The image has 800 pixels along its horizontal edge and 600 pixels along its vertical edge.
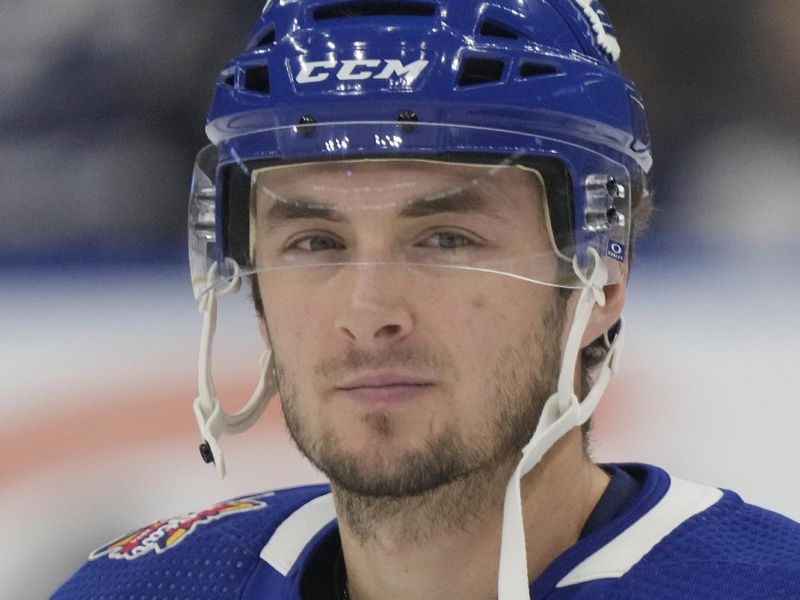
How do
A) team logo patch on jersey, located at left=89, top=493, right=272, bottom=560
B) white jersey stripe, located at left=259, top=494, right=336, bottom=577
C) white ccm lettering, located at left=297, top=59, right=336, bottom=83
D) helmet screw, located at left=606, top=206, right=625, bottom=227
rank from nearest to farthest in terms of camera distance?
white ccm lettering, located at left=297, top=59, right=336, bottom=83 → helmet screw, located at left=606, top=206, right=625, bottom=227 → white jersey stripe, located at left=259, top=494, right=336, bottom=577 → team logo patch on jersey, located at left=89, top=493, right=272, bottom=560

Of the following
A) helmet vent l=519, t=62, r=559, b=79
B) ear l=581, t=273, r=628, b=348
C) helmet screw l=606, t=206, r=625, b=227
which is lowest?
ear l=581, t=273, r=628, b=348

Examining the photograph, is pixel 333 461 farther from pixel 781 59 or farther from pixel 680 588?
pixel 781 59

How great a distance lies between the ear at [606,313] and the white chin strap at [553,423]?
4 cm

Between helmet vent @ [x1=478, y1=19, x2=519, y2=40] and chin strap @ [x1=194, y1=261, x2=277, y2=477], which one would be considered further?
chin strap @ [x1=194, y1=261, x2=277, y2=477]

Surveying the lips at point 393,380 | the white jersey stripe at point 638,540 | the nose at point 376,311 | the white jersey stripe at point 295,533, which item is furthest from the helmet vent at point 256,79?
the white jersey stripe at point 638,540

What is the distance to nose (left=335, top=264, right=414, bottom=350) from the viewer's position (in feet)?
5.24

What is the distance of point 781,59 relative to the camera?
2.55 m

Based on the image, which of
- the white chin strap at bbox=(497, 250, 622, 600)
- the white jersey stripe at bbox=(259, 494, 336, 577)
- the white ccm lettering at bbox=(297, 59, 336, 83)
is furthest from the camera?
the white jersey stripe at bbox=(259, 494, 336, 577)

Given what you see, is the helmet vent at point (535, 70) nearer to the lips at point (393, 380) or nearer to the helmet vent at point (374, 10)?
Answer: the helmet vent at point (374, 10)

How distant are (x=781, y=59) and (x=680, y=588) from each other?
4.51 feet

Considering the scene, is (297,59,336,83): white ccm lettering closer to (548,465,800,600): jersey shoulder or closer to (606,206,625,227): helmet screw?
(606,206,625,227): helmet screw

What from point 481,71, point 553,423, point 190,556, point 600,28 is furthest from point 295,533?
point 600,28

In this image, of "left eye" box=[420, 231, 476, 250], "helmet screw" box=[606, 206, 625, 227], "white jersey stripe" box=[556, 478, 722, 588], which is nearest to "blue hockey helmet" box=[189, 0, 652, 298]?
"helmet screw" box=[606, 206, 625, 227]

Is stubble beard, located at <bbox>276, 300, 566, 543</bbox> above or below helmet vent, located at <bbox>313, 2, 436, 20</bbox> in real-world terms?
below
